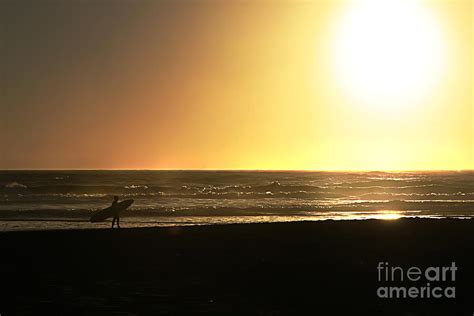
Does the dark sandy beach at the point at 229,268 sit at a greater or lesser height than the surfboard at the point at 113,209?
lesser

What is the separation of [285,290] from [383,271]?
7.15 ft

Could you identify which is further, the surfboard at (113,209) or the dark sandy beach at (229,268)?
the surfboard at (113,209)

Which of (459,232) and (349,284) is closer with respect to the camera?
(349,284)

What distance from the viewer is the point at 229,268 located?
13461 millimetres

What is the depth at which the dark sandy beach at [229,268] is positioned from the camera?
1026 cm

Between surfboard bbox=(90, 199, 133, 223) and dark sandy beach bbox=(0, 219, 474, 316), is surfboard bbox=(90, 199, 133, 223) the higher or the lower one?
the higher one

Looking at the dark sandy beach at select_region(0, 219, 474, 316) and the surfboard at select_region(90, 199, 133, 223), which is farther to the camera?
the surfboard at select_region(90, 199, 133, 223)

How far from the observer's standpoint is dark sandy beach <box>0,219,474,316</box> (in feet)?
33.7

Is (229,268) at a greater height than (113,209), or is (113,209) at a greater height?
(113,209)

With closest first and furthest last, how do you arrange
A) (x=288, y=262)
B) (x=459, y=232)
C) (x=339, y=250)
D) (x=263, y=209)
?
(x=288, y=262) < (x=339, y=250) < (x=459, y=232) < (x=263, y=209)

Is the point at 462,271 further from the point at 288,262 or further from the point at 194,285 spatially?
the point at 194,285

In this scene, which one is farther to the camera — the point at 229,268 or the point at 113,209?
the point at 113,209

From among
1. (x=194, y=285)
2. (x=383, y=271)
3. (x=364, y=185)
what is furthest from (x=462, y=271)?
(x=364, y=185)

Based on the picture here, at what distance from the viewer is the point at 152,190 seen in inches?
2783
